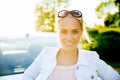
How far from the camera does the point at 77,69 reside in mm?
3078

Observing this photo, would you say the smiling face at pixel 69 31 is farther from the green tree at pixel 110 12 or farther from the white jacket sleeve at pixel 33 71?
the green tree at pixel 110 12

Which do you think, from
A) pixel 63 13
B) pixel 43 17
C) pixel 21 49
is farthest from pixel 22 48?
pixel 43 17

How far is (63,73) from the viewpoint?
3.08 m

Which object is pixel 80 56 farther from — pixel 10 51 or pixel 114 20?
pixel 114 20

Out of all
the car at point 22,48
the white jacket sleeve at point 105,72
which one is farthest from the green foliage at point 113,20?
the white jacket sleeve at point 105,72

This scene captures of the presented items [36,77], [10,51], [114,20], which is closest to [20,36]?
[10,51]

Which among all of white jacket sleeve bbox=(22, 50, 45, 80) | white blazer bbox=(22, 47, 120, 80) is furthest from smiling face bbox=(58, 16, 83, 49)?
white jacket sleeve bbox=(22, 50, 45, 80)

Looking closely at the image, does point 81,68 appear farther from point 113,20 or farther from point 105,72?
point 113,20

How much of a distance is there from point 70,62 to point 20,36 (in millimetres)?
2951

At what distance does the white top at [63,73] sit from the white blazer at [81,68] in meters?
0.03

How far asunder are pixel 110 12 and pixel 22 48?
2291cm

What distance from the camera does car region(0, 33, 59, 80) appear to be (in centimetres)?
541

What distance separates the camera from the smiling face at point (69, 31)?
303cm

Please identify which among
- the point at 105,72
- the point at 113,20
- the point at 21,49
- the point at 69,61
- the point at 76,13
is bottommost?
Answer: the point at 113,20
